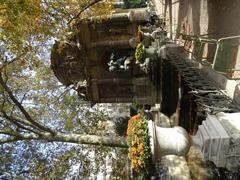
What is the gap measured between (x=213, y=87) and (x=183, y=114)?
120cm

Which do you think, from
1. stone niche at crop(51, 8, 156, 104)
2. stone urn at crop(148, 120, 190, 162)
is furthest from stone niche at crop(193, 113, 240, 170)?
stone niche at crop(51, 8, 156, 104)

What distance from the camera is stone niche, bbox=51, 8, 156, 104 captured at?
43.8ft

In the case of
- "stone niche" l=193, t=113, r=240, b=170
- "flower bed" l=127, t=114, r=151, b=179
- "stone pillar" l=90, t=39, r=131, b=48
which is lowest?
"flower bed" l=127, t=114, r=151, b=179

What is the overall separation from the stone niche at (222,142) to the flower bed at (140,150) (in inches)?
70.6

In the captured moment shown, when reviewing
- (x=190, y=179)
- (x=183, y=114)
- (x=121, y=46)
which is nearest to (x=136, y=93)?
(x=121, y=46)

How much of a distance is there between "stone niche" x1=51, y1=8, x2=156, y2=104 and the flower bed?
7.14 m

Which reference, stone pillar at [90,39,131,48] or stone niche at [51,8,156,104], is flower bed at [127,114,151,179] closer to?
stone niche at [51,8,156,104]

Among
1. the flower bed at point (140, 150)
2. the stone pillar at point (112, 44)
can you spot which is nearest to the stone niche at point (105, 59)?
the stone pillar at point (112, 44)

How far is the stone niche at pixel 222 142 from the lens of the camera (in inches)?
161

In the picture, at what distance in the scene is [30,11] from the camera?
30.2ft

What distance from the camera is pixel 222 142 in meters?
4.09

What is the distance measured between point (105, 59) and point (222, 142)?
1108 centimetres

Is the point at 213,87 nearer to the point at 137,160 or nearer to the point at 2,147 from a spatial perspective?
the point at 137,160

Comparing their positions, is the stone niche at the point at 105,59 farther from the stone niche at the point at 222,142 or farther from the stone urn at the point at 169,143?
the stone niche at the point at 222,142
